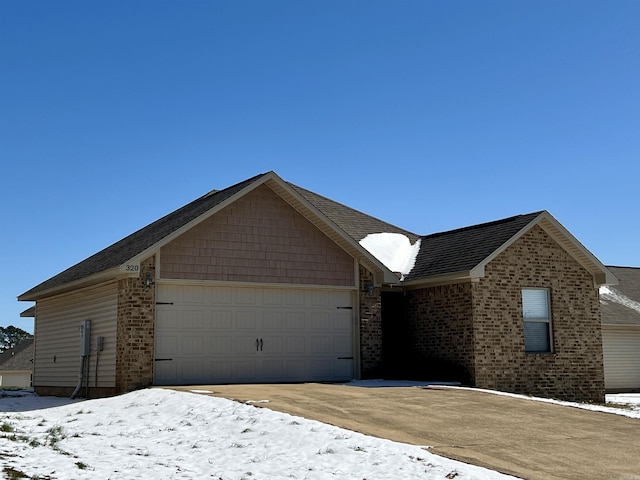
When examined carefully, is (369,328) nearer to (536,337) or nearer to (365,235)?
(536,337)

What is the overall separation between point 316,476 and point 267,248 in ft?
36.1

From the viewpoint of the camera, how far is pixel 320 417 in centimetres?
1342

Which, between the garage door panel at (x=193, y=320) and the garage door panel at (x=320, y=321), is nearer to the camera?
the garage door panel at (x=193, y=320)

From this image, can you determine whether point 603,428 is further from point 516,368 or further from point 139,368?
point 139,368

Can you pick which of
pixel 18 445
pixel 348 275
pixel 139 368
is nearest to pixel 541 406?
pixel 348 275

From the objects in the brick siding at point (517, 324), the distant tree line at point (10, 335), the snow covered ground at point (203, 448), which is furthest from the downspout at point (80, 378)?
the distant tree line at point (10, 335)

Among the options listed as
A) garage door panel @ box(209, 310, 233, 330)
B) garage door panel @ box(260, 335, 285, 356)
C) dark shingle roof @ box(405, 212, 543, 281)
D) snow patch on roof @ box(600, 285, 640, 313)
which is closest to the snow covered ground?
garage door panel @ box(209, 310, 233, 330)

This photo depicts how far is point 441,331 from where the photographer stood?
21.8 meters

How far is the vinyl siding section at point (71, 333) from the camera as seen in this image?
Answer: 20.0m

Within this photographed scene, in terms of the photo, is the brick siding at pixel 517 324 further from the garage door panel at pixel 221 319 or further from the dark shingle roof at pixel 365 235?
the garage door panel at pixel 221 319

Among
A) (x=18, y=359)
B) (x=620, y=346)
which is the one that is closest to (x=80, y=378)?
(x=620, y=346)

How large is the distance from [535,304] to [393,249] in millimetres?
4921

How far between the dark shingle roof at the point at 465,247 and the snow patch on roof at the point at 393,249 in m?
0.34

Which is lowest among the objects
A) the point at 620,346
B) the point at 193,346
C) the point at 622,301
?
the point at 620,346
